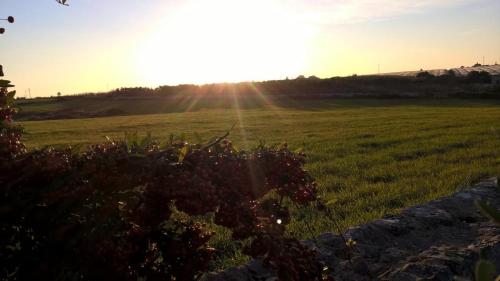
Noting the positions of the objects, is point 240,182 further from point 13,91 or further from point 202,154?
point 13,91

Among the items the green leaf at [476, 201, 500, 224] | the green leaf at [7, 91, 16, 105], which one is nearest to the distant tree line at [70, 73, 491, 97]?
the green leaf at [7, 91, 16, 105]

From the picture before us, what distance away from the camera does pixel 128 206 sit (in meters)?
2.16

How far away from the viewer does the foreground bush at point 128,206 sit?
78.9 inches

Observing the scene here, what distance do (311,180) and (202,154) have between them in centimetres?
49

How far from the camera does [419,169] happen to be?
1090cm

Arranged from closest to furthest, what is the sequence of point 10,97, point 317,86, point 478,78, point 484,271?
point 484,271 → point 10,97 → point 478,78 → point 317,86

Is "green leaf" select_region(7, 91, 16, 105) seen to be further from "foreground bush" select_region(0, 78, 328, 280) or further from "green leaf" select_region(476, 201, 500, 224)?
"green leaf" select_region(476, 201, 500, 224)

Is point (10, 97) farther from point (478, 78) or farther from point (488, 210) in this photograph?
point (478, 78)

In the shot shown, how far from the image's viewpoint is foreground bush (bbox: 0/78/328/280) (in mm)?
2004

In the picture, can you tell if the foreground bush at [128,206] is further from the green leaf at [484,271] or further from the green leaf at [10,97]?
the green leaf at [484,271]

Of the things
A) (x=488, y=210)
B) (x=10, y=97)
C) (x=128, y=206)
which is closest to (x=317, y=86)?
(x=10, y=97)

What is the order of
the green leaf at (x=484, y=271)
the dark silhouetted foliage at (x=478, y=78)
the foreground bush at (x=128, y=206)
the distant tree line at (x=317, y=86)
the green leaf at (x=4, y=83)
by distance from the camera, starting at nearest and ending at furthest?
the green leaf at (x=484, y=271) < the foreground bush at (x=128, y=206) < the green leaf at (x=4, y=83) < the dark silhouetted foliage at (x=478, y=78) < the distant tree line at (x=317, y=86)

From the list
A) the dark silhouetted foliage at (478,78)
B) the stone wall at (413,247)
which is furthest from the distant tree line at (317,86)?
the stone wall at (413,247)

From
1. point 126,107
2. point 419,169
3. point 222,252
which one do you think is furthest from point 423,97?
point 222,252
